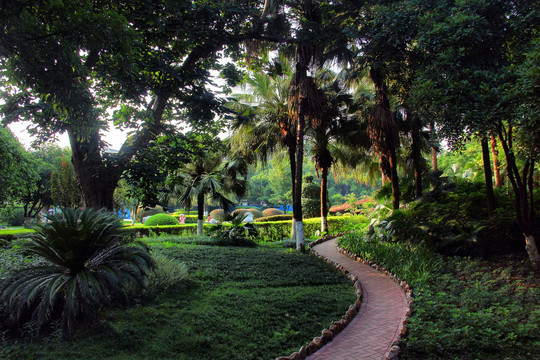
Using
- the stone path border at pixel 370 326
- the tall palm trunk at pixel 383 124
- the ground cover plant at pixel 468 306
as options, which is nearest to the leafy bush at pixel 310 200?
the tall palm trunk at pixel 383 124

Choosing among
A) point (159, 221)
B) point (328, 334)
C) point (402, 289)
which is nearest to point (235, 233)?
point (402, 289)

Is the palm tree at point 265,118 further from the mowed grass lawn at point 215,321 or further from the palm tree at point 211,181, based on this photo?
the mowed grass lawn at point 215,321

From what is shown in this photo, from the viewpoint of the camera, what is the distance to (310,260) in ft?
33.5

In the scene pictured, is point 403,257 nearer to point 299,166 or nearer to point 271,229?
point 299,166

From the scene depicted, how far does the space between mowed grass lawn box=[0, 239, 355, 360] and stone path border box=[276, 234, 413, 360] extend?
0.23 meters

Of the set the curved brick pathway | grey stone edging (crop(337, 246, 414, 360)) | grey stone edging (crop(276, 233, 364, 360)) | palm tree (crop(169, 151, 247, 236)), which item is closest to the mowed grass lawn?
grey stone edging (crop(276, 233, 364, 360))

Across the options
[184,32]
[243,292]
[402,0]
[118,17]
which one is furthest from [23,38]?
[402,0]

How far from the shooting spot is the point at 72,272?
5.12 meters

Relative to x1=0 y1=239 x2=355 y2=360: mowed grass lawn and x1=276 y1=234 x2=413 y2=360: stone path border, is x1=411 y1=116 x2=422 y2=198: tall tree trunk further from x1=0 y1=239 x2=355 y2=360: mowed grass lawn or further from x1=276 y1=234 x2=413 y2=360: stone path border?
x1=0 y1=239 x2=355 y2=360: mowed grass lawn

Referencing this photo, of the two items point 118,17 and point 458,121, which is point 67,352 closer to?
point 118,17

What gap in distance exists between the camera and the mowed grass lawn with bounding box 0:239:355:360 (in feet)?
13.8

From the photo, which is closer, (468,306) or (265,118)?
(468,306)

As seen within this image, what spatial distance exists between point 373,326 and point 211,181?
11.8m

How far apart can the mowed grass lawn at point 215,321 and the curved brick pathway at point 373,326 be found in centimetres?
35
